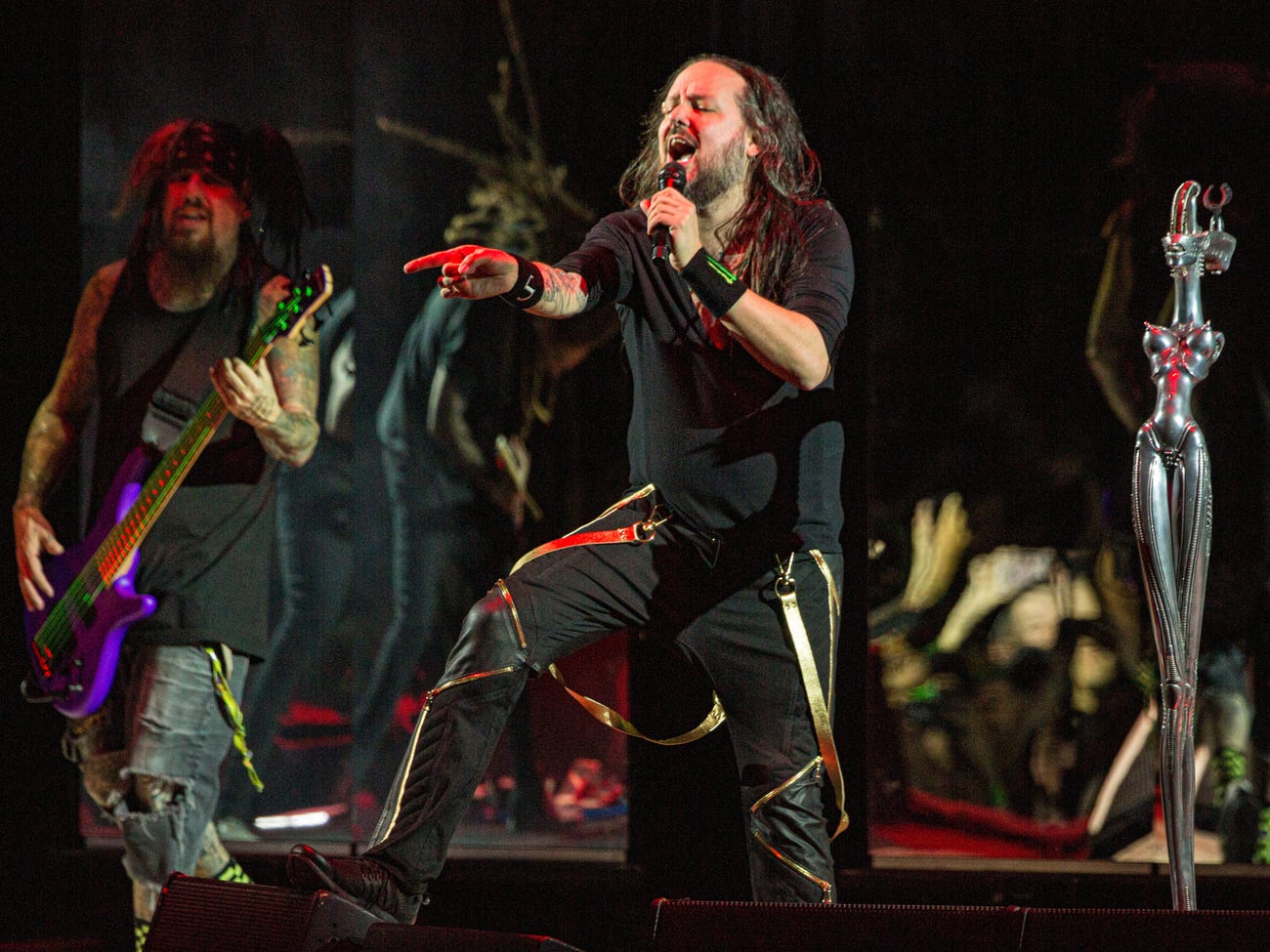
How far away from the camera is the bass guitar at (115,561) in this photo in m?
4.03

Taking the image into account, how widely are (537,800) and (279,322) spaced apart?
1.68 meters

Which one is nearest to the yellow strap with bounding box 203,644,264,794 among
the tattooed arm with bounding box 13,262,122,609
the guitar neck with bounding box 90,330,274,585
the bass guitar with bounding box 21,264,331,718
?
the bass guitar with bounding box 21,264,331,718

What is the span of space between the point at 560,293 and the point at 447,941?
1.31 meters

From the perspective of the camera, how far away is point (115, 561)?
4066mm

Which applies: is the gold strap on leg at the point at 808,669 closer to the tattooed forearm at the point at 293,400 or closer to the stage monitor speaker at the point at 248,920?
the stage monitor speaker at the point at 248,920

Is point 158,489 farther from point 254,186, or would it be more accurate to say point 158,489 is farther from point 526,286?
point 526,286

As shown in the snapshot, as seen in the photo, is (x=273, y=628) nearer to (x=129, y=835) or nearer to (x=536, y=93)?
(x=129, y=835)

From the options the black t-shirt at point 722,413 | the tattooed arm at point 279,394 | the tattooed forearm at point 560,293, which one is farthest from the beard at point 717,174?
the tattooed arm at point 279,394

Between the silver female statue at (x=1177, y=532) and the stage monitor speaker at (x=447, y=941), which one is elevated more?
the silver female statue at (x=1177, y=532)

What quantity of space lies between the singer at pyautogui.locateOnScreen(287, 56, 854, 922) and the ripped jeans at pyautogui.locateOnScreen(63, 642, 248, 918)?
4.46 feet

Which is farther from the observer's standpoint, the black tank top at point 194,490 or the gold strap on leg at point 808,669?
the black tank top at point 194,490

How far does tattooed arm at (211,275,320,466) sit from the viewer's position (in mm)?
4023

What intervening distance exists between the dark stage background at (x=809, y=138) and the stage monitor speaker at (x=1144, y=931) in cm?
211

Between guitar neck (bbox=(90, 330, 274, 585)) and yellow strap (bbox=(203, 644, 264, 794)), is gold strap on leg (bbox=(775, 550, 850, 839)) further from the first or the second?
guitar neck (bbox=(90, 330, 274, 585))
